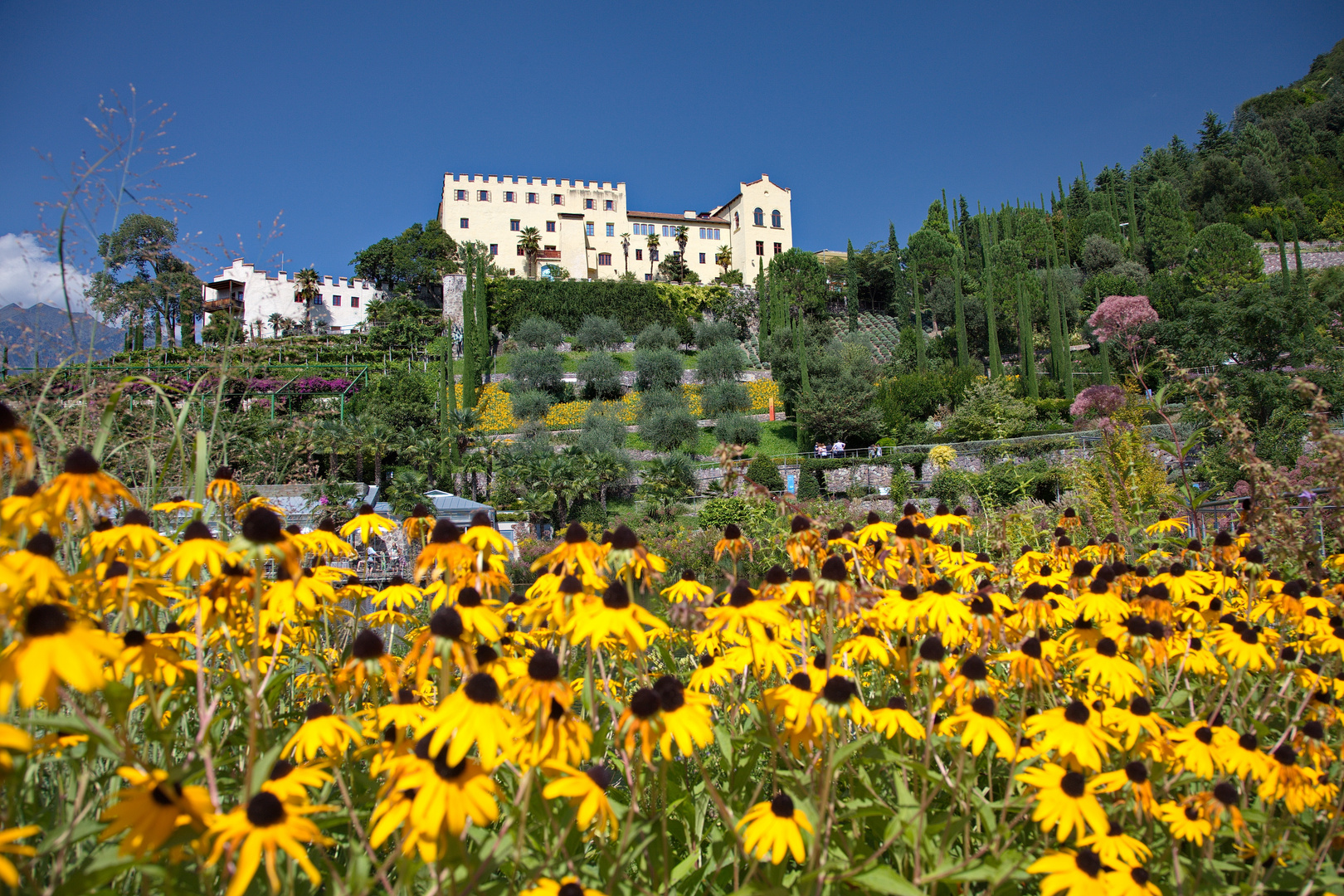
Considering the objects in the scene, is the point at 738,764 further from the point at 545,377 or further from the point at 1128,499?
the point at 545,377

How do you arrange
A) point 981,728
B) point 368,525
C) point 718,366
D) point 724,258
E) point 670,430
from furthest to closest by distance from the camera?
point 724,258
point 718,366
point 670,430
point 368,525
point 981,728

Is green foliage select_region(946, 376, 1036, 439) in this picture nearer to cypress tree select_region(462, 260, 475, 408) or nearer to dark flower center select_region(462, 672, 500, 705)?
cypress tree select_region(462, 260, 475, 408)

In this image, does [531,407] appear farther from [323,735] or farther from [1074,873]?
[1074,873]

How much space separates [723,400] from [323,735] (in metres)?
32.1

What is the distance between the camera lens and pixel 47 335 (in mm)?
2738

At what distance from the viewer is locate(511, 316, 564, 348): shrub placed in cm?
4053

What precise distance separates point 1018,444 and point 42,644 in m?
26.0

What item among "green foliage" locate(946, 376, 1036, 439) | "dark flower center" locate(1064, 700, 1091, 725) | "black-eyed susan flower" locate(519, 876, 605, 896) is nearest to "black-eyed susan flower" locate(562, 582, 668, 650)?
"black-eyed susan flower" locate(519, 876, 605, 896)

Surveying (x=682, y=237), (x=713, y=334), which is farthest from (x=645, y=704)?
(x=682, y=237)

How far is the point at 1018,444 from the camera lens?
76.4 ft

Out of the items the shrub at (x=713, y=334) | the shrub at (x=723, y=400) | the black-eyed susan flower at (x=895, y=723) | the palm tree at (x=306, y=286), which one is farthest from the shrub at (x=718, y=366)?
the black-eyed susan flower at (x=895, y=723)

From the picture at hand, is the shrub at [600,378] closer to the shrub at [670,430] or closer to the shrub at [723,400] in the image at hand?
the shrub at [723,400]

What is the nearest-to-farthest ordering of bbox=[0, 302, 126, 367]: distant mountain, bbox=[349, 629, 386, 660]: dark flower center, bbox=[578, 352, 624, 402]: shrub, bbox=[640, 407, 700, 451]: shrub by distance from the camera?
bbox=[349, 629, 386, 660]: dark flower center → bbox=[0, 302, 126, 367]: distant mountain → bbox=[640, 407, 700, 451]: shrub → bbox=[578, 352, 624, 402]: shrub

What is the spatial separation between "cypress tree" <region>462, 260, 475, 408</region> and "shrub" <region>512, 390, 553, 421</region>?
2.34 meters
